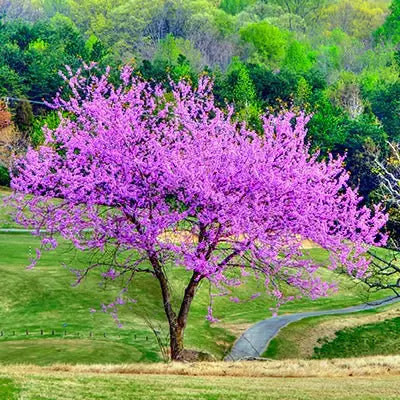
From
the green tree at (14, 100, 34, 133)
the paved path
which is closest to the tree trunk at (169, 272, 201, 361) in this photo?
the paved path

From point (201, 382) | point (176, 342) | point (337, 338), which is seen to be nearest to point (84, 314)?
point (176, 342)

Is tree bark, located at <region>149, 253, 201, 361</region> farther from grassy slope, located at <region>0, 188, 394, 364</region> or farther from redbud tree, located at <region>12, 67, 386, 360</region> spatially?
grassy slope, located at <region>0, 188, 394, 364</region>

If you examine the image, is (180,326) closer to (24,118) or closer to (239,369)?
(239,369)

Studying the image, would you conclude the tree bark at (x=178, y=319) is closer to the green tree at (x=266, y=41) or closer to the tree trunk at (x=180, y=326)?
the tree trunk at (x=180, y=326)

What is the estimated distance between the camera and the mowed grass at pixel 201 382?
78.7 feet

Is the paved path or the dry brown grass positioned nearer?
the dry brown grass

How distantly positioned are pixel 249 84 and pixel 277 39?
68616 millimetres

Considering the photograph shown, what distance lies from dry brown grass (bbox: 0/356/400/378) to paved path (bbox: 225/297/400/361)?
7267mm

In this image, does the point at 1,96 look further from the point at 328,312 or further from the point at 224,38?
the point at 224,38

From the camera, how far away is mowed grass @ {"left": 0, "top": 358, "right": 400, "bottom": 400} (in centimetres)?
2400

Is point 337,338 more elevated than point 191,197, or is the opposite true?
point 191,197

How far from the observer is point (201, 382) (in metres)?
26.7

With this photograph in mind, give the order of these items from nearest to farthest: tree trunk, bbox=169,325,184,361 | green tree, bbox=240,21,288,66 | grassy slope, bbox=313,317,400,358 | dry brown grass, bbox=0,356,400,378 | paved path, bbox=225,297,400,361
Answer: dry brown grass, bbox=0,356,400,378 → tree trunk, bbox=169,325,184,361 → paved path, bbox=225,297,400,361 → grassy slope, bbox=313,317,400,358 → green tree, bbox=240,21,288,66

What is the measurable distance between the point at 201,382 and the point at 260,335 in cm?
2007
